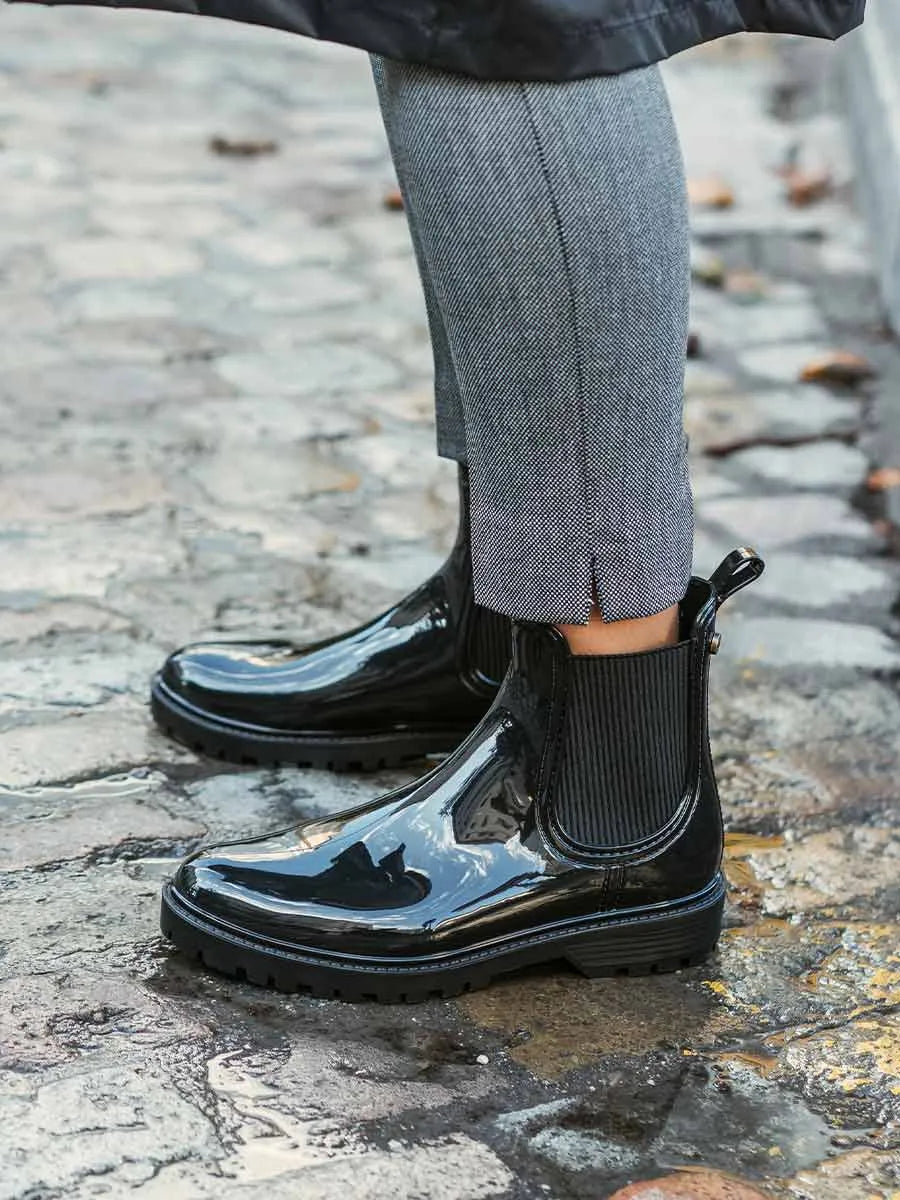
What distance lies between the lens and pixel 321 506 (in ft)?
7.30

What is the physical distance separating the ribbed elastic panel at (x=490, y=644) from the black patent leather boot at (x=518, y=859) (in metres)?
0.23

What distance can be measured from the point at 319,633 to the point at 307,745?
249mm

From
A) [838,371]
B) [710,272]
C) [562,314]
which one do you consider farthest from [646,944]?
[710,272]

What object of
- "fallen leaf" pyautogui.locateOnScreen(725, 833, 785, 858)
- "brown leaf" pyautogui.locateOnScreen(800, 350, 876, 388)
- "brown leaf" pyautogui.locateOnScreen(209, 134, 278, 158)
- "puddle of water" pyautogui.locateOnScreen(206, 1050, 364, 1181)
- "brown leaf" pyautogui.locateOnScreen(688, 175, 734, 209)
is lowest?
"puddle of water" pyautogui.locateOnScreen(206, 1050, 364, 1181)

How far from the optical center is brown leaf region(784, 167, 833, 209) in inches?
148

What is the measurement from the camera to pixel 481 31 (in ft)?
3.33

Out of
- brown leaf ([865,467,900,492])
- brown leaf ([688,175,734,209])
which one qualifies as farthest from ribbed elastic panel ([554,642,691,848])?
brown leaf ([688,175,734,209])

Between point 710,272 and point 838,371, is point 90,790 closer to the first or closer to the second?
point 838,371

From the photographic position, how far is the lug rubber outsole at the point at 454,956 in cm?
123

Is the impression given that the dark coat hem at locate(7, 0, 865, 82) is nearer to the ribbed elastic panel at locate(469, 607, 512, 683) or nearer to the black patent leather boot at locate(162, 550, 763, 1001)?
the black patent leather boot at locate(162, 550, 763, 1001)

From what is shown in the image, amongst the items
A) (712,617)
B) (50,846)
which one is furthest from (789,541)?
(50,846)

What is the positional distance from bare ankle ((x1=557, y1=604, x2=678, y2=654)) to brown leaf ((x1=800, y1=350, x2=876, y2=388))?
1.65 meters

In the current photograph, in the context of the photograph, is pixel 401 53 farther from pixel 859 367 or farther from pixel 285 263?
pixel 285 263

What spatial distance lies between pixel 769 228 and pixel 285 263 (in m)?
1.08
